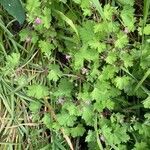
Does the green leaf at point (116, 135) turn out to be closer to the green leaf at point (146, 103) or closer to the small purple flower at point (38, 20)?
the green leaf at point (146, 103)

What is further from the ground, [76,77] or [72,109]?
[76,77]

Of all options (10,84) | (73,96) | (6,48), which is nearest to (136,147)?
(73,96)

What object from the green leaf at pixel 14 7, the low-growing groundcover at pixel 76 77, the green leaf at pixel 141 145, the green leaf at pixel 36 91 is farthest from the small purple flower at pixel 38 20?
the green leaf at pixel 141 145

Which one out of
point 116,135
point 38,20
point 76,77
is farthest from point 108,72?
point 38,20

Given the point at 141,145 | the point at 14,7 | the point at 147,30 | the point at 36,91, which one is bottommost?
the point at 141,145

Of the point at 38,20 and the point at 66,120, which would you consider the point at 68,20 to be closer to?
the point at 38,20

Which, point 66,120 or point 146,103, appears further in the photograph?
point 66,120

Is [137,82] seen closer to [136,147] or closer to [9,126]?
[136,147]

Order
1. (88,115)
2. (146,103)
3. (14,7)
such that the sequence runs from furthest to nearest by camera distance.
Result: (88,115), (146,103), (14,7)

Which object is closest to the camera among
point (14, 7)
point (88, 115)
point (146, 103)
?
point (14, 7)
